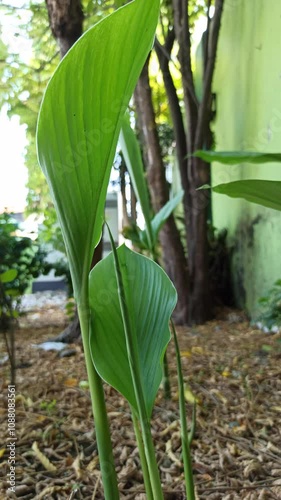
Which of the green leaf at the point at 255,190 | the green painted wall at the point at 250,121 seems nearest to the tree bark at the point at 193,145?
the green painted wall at the point at 250,121

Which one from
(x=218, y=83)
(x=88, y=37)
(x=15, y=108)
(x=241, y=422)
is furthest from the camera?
(x=218, y=83)

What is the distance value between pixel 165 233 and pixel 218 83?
1.21 m

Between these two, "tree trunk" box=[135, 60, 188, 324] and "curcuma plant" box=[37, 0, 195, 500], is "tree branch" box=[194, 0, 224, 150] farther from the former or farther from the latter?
"curcuma plant" box=[37, 0, 195, 500]

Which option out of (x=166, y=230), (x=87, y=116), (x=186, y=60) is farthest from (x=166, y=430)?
(x=186, y=60)

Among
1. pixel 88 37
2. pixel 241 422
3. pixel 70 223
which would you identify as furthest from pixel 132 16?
pixel 241 422

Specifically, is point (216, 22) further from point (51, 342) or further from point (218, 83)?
point (51, 342)

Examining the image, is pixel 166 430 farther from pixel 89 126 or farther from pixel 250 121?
pixel 250 121

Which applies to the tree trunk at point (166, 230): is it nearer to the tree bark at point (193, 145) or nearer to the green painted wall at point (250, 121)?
the tree bark at point (193, 145)

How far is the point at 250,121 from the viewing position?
229 cm

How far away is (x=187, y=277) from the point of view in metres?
2.39

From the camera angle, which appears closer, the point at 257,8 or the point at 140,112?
the point at 257,8

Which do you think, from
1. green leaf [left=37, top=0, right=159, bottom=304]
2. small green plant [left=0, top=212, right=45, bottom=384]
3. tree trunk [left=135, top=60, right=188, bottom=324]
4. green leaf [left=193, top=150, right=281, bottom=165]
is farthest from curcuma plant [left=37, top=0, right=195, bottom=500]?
tree trunk [left=135, top=60, right=188, bottom=324]

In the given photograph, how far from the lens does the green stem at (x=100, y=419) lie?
433mm

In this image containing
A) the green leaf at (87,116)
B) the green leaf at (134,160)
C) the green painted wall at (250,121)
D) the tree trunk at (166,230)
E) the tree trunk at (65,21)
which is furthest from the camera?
the tree trunk at (166,230)
